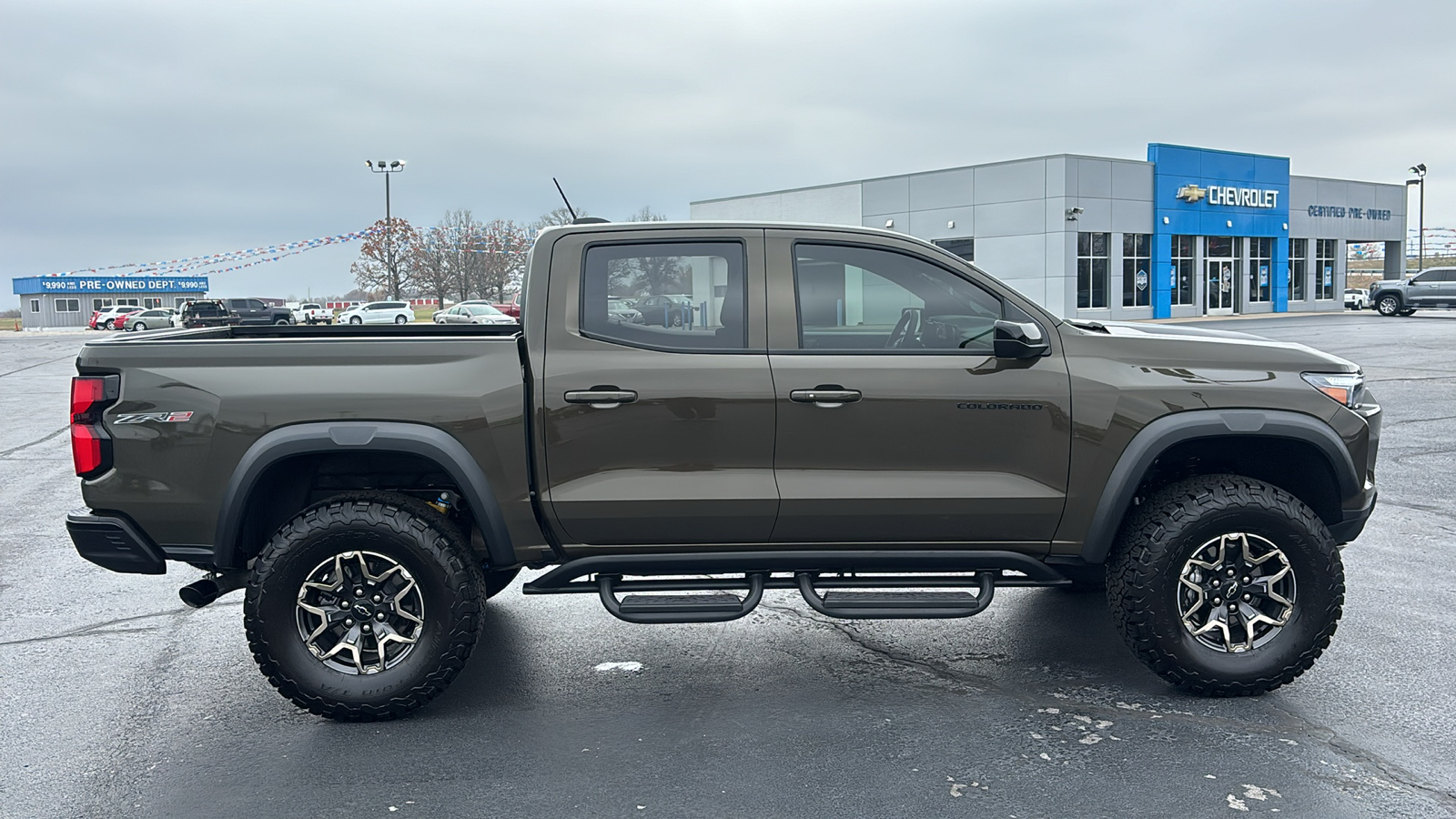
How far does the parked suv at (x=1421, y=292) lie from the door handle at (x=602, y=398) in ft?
152

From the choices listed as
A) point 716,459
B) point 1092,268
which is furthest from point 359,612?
point 1092,268

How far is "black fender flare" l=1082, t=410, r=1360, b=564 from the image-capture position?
4422 millimetres

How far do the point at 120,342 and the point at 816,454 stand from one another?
110 inches

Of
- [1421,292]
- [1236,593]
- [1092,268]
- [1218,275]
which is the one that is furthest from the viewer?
[1218,275]

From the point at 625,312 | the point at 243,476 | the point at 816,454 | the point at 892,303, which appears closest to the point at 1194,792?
the point at 816,454

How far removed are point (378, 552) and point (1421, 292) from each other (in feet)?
156

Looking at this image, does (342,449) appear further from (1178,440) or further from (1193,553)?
(1193,553)

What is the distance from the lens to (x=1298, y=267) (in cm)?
5234

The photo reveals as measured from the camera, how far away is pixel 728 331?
4523 millimetres

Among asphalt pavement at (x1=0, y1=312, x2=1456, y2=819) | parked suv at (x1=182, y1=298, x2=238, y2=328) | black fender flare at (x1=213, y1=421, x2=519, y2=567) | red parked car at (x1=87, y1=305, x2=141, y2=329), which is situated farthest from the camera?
red parked car at (x1=87, y1=305, x2=141, y2=329)

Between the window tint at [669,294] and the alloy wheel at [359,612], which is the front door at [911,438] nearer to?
the window tint at [669,294]

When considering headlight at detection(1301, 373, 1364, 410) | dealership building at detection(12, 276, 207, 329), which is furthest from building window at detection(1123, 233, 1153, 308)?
dealership building at detection(12, 276, 207, 329)

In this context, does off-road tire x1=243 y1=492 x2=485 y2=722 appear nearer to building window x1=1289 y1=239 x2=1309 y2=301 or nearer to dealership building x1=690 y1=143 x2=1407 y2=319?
dealership building x1=690 y1=143 x2=1407 y2=319

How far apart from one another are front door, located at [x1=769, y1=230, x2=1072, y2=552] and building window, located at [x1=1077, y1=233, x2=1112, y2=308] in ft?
132
